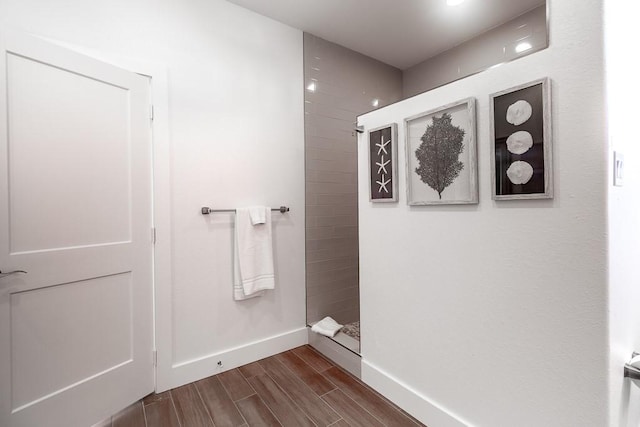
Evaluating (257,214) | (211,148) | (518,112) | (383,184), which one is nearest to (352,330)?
(257,214)

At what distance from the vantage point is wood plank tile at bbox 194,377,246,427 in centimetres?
165

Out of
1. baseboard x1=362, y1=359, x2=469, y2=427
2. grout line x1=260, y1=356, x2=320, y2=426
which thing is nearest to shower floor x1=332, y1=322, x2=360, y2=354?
baseboard x1=362, y1=359, x2=469, y2=427

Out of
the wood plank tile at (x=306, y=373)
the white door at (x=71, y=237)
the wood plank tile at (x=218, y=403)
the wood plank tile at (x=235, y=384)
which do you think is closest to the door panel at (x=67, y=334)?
the white door at (x=71, y=237)

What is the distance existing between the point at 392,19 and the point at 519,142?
177 cm

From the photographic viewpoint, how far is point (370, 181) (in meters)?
1.91

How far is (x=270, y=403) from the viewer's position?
70.5 inches

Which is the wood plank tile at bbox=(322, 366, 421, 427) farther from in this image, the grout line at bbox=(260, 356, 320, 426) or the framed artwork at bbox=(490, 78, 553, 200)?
the framed artwork at bbox=(490, 78, 553, 200)

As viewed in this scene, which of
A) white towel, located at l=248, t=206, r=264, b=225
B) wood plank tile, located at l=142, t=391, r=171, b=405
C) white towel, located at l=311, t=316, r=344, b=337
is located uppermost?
white towel, located at l=248, t=206, r=264, b=225

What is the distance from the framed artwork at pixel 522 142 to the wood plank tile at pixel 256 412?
1.67 metres

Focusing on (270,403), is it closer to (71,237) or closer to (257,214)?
(257,214)

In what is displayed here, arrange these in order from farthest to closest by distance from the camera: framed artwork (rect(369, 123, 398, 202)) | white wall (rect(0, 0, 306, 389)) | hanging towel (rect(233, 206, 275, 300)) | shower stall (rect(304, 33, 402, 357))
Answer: shower stall (rect(304, 33, 402, 357)) < hanging towel (rect(233, 206, 275, 300)) < white wall (rect(0, 0, 306, 389)) < framed artwork (rect(369, 123, 398, 202))

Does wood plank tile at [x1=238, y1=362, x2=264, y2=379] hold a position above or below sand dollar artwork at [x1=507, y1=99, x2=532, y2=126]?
below

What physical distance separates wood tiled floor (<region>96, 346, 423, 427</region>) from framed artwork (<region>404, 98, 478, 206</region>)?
1245 millimetres

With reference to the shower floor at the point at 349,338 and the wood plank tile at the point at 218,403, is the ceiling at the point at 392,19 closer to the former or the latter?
the shower floor at the point at 349,338
